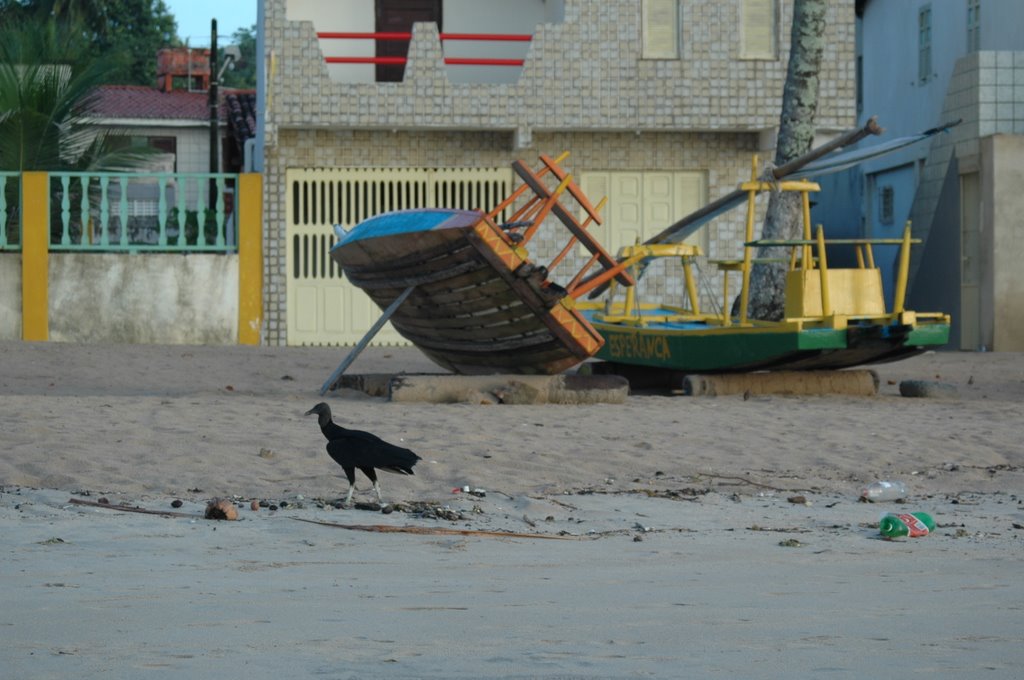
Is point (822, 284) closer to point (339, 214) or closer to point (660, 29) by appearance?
point (660, 29)

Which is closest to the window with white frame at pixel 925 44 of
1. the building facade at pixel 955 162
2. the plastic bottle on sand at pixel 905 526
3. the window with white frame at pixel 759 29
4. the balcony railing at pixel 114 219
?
the building facade at pixel 955 162

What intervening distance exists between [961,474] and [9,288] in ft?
Result: 47.9

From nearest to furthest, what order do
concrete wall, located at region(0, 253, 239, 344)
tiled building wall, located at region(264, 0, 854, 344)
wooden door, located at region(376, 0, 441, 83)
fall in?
1. concrete wall, located at region(0, 253, 239, 344)
2. tiled building wall, located at region(264, 0, 854, 344)
3. wooden door, located at region(376, 0, 441, 83)

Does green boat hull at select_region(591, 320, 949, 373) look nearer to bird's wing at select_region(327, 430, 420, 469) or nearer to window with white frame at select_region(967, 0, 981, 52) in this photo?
bird's wing at select_region(327, 430, 420, 469)

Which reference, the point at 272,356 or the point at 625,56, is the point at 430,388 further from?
the point at 625,56

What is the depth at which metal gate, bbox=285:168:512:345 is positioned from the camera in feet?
72.4

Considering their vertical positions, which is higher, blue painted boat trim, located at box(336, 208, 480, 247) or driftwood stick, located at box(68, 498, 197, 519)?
blue painted boat trim, located at box(336, 208, 480, 247)

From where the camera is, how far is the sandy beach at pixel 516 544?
4723 mm

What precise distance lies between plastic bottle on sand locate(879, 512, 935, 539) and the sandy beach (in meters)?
0.12

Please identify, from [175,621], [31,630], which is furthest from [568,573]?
[31,630]

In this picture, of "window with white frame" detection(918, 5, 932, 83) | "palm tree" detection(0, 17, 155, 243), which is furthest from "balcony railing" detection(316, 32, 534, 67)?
"window with white frame" detection(918, 5, 932, 83)

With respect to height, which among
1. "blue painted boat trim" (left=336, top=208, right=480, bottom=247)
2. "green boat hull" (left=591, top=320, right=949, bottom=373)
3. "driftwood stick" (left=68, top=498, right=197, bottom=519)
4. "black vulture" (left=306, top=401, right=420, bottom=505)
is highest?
"blue painted boat trim" (left=336, top=208, right=480, bottom=247)

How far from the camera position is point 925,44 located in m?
27.3

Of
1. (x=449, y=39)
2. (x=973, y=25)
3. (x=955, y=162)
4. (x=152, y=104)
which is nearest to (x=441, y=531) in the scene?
(x=449, y=39)
